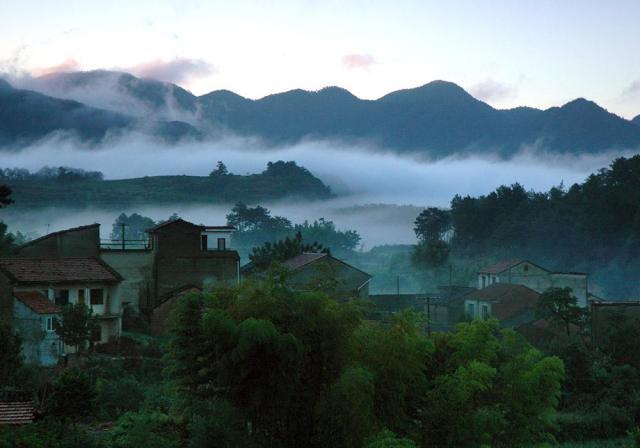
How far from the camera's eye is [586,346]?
111ft

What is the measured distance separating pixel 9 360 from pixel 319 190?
148 m

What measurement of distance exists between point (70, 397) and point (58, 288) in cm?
1685

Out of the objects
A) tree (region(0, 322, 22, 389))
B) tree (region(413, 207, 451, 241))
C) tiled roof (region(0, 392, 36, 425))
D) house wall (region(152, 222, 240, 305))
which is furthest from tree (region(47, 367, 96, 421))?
tree (region(413, 207, 451, 241))

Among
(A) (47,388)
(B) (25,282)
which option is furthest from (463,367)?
(B) (25,282)

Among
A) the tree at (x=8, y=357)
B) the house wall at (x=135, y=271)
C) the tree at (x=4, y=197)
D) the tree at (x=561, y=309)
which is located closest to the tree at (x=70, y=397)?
the tree at (x=8, y=357)

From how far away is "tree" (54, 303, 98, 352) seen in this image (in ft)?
101

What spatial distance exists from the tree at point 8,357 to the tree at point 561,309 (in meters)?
22.2

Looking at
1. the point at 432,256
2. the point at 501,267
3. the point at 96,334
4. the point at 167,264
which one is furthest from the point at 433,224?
the point at 96,334

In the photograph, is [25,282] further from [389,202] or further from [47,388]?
[389,202]

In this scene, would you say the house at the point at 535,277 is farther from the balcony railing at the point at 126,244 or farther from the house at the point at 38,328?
the house at the point at 38,328

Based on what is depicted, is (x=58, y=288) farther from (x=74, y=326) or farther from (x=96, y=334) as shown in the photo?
(x=74, y=326)

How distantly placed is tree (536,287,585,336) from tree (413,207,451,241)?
5800cm

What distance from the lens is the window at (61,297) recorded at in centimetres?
3453

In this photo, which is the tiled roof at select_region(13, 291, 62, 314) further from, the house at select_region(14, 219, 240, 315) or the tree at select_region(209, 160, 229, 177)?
the tree at select_region(209, 160, 229, 177)
